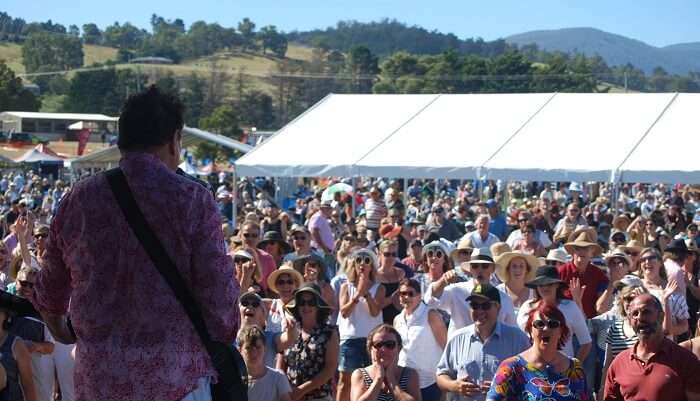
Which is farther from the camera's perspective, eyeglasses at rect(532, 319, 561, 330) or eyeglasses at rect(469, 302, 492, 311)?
eyeglasses at rect(469, 302, 492, 311)

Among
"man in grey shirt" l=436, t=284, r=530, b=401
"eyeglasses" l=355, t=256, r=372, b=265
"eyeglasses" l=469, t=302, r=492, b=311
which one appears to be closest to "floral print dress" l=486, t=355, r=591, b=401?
"man in grey shirt" l=436, t=284, r=530, b=401

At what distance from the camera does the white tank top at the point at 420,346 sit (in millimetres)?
8336

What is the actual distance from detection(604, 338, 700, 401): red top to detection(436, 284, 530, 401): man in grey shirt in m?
1.14

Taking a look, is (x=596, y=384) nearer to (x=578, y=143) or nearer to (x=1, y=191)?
(x=578, y=143)

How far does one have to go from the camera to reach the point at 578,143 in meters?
17.9

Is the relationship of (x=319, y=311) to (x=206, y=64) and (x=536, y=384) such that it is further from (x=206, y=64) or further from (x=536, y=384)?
(x=206, y=64)

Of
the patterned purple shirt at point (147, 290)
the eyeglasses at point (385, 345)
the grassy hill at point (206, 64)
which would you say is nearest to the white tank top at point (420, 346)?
the eyeglasses at point (385, 345)

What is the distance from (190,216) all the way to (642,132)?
15.4 m

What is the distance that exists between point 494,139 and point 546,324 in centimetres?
1292

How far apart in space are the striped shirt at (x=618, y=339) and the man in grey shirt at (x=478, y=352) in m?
0.87

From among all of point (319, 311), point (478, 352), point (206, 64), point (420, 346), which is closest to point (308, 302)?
point (319, 311)

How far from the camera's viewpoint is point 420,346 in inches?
332

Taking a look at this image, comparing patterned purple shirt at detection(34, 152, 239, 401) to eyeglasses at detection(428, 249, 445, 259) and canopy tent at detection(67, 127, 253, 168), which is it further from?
canopy tent at detection(67, 127, 253, 168)

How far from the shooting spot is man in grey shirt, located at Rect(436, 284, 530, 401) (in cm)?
711
